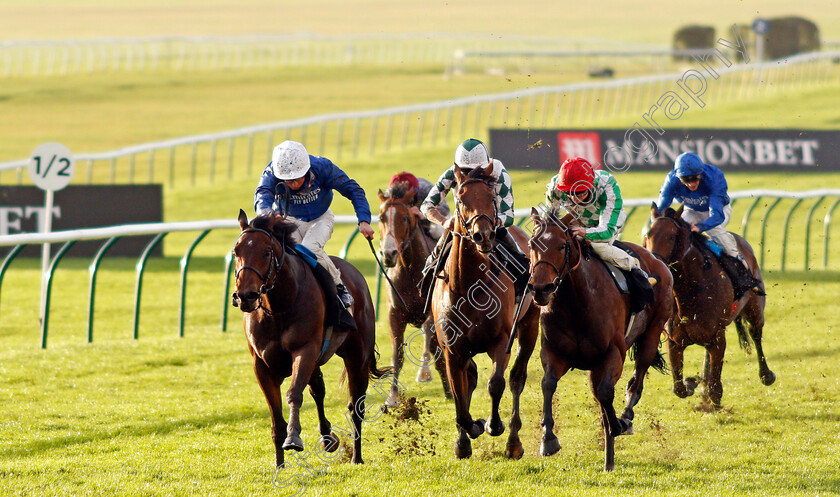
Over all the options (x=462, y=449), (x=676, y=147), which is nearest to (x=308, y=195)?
(x=462, y=449)

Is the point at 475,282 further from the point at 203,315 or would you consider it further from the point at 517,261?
the point at 203,315

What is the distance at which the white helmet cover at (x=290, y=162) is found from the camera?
5.90 m

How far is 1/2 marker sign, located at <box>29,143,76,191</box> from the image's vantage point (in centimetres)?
1108

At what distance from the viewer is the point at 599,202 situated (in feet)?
21.0

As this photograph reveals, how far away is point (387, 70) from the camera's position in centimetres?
3806

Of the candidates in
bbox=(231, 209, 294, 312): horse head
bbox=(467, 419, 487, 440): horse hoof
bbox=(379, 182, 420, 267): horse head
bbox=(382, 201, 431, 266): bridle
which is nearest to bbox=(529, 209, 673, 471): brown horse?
bbox=(467, 419, 487, 440): horse hoof

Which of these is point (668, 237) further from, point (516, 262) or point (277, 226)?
point (277, 226)

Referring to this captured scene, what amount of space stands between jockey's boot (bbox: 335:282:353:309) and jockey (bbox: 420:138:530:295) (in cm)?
62

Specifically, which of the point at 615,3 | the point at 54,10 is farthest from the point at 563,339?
the point at 615,3

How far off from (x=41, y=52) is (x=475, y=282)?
1442 inches

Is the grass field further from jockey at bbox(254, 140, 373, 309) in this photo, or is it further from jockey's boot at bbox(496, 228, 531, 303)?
jockey at bbox(254, 140, 373, 309)

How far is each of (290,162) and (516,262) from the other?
4.41 ft

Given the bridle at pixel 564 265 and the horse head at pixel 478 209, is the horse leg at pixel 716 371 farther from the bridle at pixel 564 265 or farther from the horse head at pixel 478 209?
the horse head at pixel 478 209

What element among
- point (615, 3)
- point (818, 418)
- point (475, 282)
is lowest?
point (818, 418)
